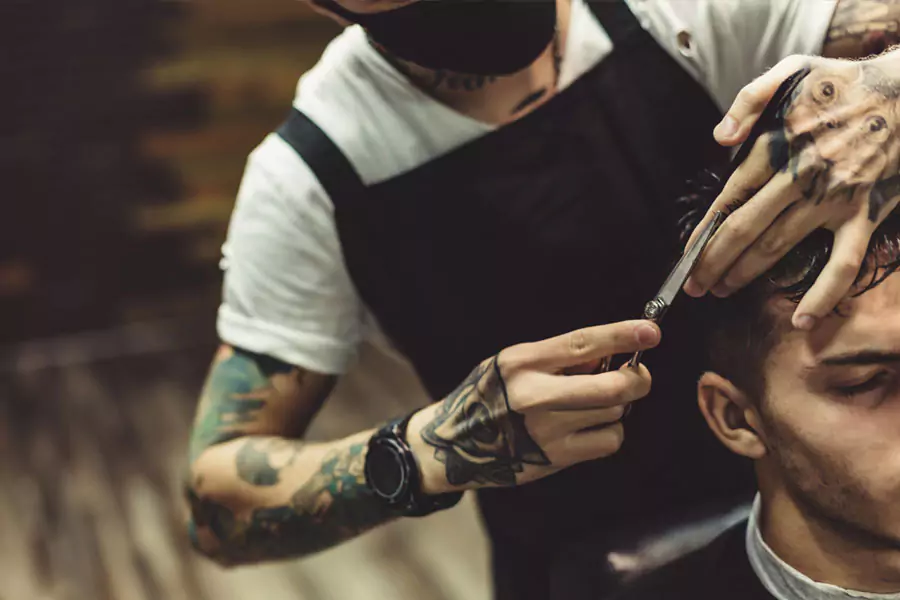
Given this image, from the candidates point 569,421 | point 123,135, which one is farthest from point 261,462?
point 123,135

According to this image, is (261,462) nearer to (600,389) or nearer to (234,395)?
(234,395)

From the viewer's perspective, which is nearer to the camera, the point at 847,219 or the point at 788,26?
the point at 847,219

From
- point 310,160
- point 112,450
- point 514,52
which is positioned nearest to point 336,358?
point 310,160

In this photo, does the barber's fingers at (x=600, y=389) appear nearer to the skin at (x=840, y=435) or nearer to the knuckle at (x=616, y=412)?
the knuckle at (x=616, y=412)

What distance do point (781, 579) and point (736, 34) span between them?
1.90 feet

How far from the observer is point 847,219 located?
81cm

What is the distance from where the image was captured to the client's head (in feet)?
2.99

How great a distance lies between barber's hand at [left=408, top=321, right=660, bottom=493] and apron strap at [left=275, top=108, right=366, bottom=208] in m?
0.26

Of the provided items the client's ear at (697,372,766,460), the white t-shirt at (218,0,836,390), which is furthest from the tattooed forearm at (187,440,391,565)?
the client's ear at (697,372,766,460)

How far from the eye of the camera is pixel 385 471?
1086 millimetres

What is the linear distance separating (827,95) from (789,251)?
0.46 ft

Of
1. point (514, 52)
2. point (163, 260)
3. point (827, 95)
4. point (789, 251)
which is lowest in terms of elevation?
point (163, 260)

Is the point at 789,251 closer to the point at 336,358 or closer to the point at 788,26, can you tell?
the point at 788,26

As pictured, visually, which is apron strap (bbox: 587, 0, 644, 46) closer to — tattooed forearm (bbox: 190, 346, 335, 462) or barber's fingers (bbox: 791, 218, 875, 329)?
barber's fingers (bbox: 791, 218, 875, 329)
